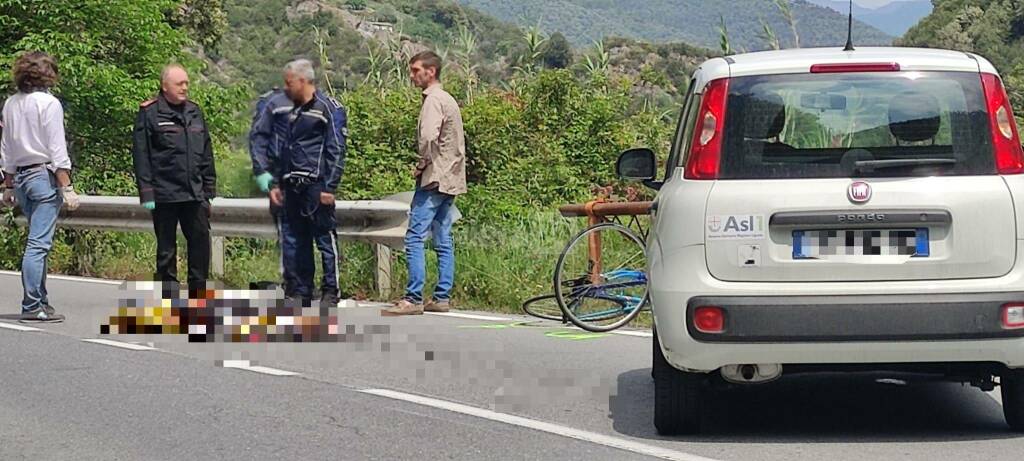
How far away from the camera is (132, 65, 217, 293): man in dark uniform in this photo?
10.7 meters

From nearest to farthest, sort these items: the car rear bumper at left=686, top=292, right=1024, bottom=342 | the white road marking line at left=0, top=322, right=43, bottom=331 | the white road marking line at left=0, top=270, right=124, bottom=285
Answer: the car rear bumper at left=686, top=292, right=1024, bottom=342, the white road marking line at left=0, top=322, right=43, bottom=331, the white road marking line at left=0, top=270, right=124, bottom=285

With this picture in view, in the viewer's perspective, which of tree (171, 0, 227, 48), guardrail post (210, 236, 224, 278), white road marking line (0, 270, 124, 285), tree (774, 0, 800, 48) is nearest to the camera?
guardrail post (210, 236, 224, 278)

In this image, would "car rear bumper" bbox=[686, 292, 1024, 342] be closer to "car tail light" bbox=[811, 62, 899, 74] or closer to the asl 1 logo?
the asl 1 logo

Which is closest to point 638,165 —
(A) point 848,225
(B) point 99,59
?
(A) point 848,225

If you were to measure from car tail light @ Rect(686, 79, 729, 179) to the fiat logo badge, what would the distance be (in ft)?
1.87

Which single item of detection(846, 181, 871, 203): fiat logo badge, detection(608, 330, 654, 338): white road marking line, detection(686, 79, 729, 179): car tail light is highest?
detection(686, 79, 729, 179): car tail light

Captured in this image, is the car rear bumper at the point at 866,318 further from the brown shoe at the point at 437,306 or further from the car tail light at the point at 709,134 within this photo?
the brown shoe at the point at 437,306

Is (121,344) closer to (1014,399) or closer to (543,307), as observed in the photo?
(543,307)

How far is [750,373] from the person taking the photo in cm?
614

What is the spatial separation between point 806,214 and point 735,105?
604 millimetres

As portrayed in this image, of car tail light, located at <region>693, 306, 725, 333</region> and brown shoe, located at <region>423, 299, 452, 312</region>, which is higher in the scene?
car tail light, located at <region>693, 306, 725, 333</region>

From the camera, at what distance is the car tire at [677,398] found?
20.7ft

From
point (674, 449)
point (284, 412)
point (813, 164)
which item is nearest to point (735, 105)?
point (813, 164)

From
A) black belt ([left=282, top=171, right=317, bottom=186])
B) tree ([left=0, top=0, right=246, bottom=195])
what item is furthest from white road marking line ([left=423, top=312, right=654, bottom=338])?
tree ([left=0, top=0, right=246, bottom=195])
